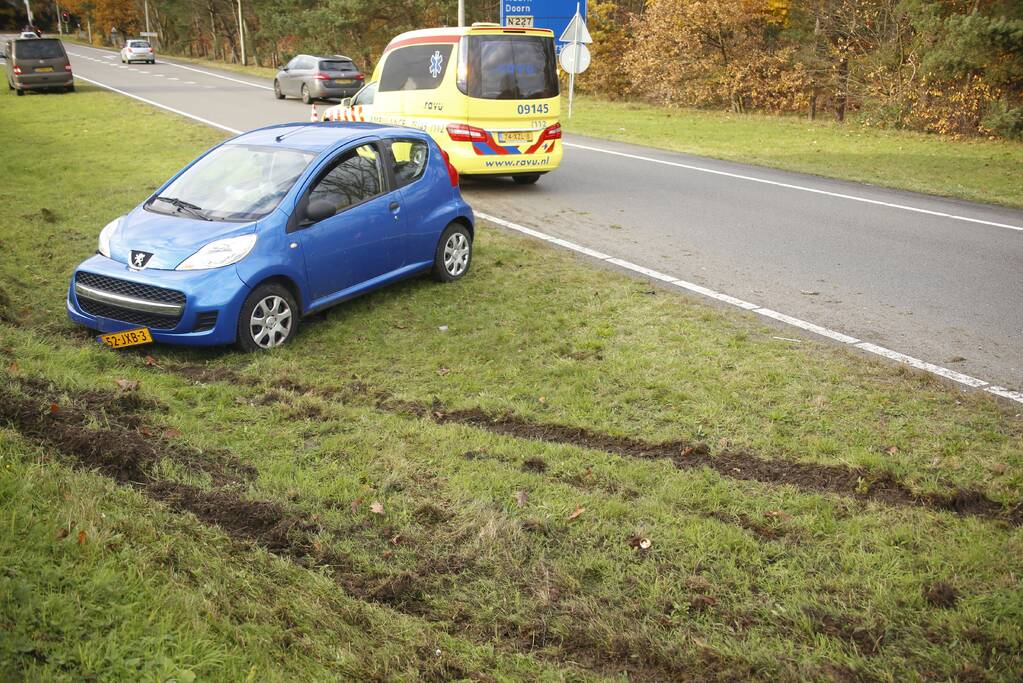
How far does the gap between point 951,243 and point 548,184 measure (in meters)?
6.38

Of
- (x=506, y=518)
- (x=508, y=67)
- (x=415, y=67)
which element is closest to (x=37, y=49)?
(x=415, y=67)

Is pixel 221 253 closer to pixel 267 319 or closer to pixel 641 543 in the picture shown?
pixel 267 319

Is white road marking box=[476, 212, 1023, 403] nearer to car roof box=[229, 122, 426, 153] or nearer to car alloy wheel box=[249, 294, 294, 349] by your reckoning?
car roof box=[229, 122, 426, 153]

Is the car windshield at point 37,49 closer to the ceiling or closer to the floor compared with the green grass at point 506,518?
closer to the ceiling

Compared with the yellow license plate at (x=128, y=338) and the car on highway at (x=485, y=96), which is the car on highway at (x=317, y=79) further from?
the yellow license plate at (x=128, y=338)

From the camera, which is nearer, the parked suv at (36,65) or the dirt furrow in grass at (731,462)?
the dirt furrow in grass at (731,462)

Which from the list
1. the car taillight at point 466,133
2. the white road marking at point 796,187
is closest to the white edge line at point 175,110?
the car taillight at point 466,133

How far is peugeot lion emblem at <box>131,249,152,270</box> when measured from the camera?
22.6 ft

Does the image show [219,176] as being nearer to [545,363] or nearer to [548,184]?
[545,363]

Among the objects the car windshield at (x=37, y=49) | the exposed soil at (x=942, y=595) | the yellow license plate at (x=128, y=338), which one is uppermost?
the car windshield at (x=37, y=49)

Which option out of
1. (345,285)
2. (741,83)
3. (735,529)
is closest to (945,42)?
(741,83)

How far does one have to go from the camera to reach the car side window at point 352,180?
299 inches

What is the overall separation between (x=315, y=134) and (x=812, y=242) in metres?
5.91

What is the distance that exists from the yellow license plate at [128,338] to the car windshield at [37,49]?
27511 mm
